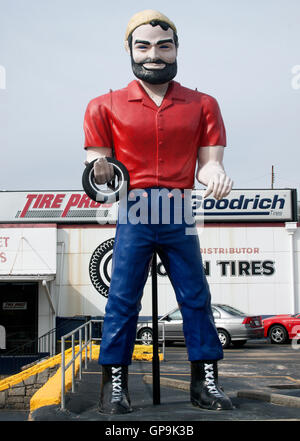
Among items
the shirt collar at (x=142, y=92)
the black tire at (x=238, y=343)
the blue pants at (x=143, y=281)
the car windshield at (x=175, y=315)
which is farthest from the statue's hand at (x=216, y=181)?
the black tire at (x=238, y=343)

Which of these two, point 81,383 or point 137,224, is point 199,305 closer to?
point 137,224

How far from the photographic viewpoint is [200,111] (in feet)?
17.4

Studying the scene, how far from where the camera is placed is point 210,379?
4.99 meters

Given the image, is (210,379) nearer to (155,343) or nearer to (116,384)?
(155,343)

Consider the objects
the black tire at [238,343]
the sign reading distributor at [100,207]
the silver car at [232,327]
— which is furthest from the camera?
the sign reading distributor at [100,207]

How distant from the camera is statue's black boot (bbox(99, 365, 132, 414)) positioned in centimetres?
475

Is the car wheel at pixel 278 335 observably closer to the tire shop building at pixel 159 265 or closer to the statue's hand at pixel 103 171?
the tire shop building at pixel 159 265

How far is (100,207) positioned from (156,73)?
1523cm

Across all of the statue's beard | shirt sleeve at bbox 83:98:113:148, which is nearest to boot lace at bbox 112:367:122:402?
shirt sleeve at bbox 83:98:113:148

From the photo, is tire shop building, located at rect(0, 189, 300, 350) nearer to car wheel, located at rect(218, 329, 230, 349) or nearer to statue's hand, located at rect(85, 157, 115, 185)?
car wheel, located at rect(218, 329, 230, 349)

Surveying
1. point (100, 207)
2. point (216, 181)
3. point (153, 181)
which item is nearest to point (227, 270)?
point (100, 207)

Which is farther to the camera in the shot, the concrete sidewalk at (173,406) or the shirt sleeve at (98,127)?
the shirt sleeve at (98,127)

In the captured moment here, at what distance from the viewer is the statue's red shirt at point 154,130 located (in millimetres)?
5094

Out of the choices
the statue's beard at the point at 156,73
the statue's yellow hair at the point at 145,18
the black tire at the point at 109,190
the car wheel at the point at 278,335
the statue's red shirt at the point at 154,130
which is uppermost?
the statue's yellow hair at the point at 145,18
